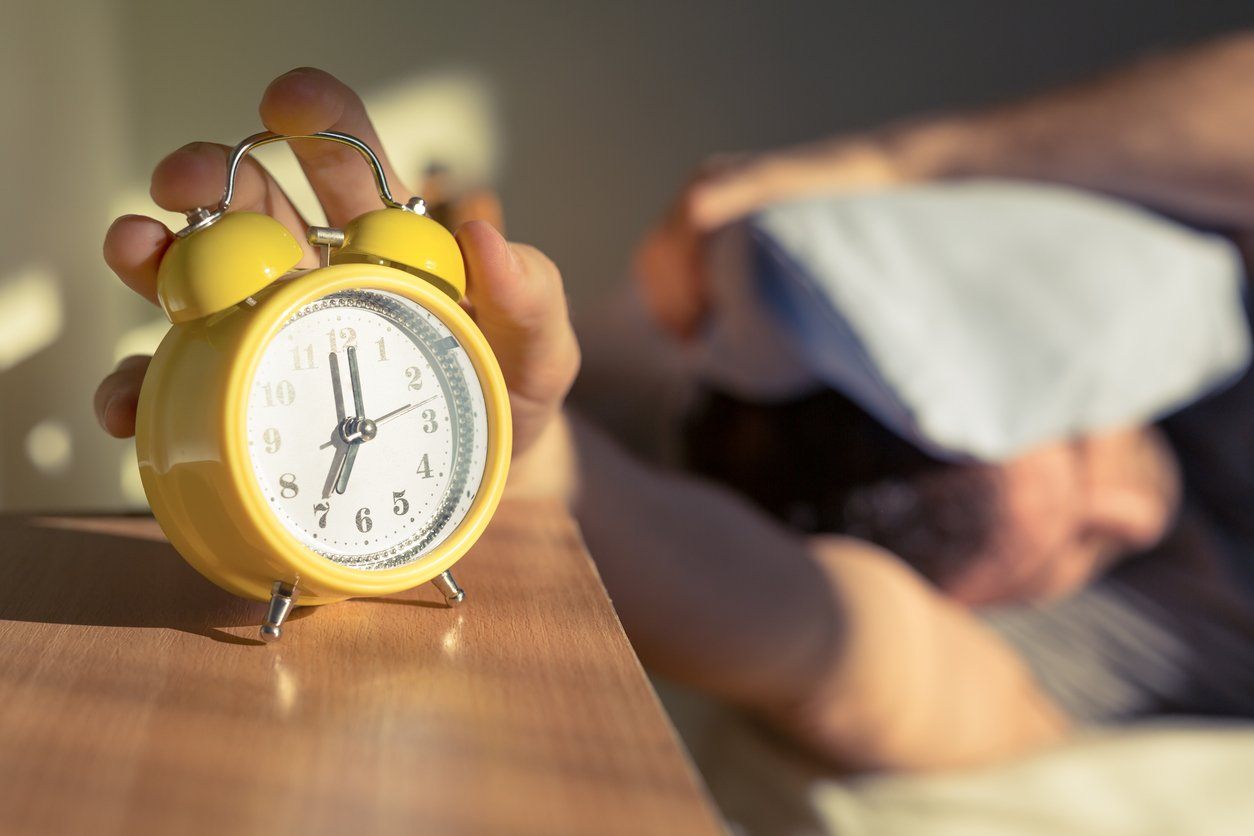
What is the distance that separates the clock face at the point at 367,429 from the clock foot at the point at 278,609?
0.02m

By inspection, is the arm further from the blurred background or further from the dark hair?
the blurred background

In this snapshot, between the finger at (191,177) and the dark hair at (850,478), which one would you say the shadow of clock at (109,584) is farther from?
A: the dark hair at (850,478)

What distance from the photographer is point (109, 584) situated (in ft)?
1.67

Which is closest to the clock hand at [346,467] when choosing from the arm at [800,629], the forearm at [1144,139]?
the arm at [800,629]

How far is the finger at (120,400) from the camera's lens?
19.2 inches

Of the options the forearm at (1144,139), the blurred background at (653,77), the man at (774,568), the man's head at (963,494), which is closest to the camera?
the man at (774,568)

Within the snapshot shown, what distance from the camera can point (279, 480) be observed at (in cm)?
→ 43

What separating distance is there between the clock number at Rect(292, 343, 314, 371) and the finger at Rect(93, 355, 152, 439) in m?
0.09

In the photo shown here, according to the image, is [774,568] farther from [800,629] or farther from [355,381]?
[355,381]

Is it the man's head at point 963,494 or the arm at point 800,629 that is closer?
the arm at point 800,629

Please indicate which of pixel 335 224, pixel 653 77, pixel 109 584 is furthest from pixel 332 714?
pixel 653 77

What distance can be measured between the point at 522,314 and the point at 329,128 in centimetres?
13

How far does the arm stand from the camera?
2.84ft

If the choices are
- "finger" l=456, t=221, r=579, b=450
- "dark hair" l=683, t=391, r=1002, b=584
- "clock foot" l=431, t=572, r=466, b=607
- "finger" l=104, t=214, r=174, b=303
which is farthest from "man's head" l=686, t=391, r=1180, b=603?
"finger" l=104, t=214, r=174, b=303
